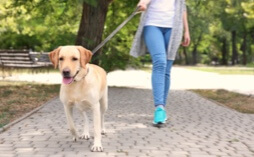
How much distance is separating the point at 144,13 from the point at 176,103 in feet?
13.9

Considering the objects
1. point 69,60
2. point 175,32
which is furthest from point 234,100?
point 69,60

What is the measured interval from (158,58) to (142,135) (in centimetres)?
126

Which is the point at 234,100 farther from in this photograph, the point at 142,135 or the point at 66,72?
the point at 66,72

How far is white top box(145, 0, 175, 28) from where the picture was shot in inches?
278

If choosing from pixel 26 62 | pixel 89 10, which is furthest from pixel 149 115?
pixel 26 62

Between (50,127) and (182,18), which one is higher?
(182,18)

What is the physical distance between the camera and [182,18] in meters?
7.40

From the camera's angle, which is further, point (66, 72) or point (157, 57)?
point (157, 57)

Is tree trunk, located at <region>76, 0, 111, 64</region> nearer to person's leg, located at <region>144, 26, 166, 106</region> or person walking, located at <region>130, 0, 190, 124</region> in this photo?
person walking, located at <region>130, 0, 190, 124</region>

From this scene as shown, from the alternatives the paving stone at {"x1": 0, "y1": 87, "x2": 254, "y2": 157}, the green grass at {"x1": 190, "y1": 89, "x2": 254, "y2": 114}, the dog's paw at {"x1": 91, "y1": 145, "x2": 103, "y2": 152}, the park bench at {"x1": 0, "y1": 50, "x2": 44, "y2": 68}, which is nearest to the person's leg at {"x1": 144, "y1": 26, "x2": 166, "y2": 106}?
the paving stone at {"x1": 0, "y1": 87, "x2": 254, "y2": 157}

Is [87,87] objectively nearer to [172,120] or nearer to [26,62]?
[172,120]

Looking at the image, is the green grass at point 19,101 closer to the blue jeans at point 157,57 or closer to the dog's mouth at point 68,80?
the blue jeans at point 157,57

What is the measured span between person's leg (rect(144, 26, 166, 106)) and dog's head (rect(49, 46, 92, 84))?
205 cm

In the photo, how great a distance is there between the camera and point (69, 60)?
5016 mm
